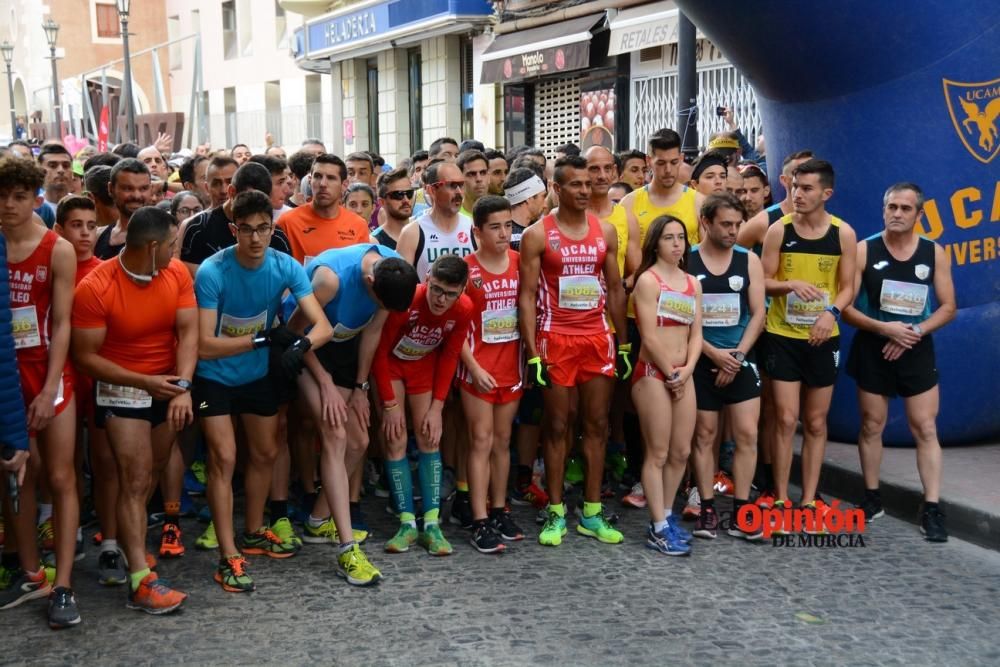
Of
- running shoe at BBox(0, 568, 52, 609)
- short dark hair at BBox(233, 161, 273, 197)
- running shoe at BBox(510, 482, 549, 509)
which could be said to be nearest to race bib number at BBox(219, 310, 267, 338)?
short dark hair at BBox(233, 161, 273, 197)

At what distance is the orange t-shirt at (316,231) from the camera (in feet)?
22.6

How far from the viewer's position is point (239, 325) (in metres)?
5.39

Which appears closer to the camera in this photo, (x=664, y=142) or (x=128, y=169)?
(x=128, y=169)

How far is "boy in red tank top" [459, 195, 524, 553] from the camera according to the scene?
19.5ft

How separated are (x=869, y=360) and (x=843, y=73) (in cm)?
191

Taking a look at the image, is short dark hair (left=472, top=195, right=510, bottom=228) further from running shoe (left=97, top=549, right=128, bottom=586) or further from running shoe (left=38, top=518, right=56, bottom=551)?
running shoe (left=38, top=518, right=56, bottom=551)

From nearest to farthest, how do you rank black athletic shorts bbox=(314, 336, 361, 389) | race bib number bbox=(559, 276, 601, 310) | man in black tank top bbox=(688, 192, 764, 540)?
black athletic shorts bbox=(314, 336, 361, 389) < man in black tank top bbox=(688, 192, 764, 540) < race bib number bbox=(559, 276, 601, 310)

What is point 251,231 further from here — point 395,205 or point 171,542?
point 395,205

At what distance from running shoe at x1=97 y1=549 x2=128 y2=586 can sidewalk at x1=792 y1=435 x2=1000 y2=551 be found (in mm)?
4095

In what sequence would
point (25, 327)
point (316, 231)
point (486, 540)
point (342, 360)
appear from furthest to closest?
point (316, 231), point (486, 540), point (342, 360), point (25, 327)

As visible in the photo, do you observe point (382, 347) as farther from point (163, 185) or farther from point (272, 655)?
point (163, 185)

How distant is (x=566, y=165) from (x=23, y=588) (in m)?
3.35

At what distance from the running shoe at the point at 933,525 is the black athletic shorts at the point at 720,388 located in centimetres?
109

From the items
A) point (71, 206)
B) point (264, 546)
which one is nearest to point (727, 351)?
point (264, 546)
